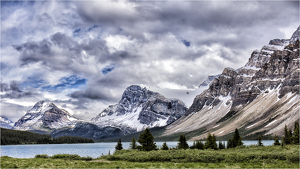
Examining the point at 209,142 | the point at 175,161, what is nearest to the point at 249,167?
the point at 175,161

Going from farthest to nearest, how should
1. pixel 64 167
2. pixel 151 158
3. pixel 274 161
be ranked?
pixel 151 158, pixel 274 161, pixel 64 167

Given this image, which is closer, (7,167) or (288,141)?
(7,167)

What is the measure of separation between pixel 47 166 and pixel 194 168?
23.9m

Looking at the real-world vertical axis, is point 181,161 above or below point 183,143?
Result: below

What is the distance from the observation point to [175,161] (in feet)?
169

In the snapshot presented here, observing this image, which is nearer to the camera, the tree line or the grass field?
the grass field

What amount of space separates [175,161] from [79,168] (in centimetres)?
1941

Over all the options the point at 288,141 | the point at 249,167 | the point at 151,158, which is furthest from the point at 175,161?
the point at 288,141

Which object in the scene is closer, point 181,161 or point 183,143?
point 181,161

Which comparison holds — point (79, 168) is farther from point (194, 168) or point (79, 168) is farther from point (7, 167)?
point (194, 168)

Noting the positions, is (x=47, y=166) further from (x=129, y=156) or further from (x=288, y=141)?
(x=288, y=141)

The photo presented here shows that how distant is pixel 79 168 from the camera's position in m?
41.3

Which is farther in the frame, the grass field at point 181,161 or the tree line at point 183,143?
the tree line at point 183,143

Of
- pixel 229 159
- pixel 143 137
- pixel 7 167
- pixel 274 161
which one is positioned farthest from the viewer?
pixel 143 137
